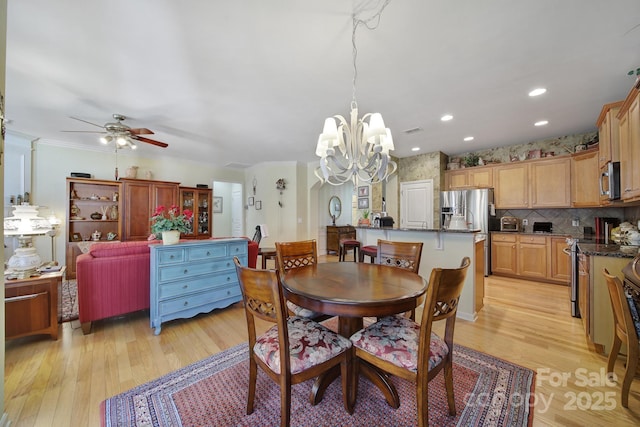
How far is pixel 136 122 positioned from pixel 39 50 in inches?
Answer: 61.4

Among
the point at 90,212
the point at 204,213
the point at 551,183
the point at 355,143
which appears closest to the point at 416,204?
the point at 551,183

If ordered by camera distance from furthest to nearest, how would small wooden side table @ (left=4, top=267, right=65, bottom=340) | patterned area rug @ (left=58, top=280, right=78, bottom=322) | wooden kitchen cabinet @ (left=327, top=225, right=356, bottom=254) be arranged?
1. wooden kitchen cabinet @ (left=327, top=225, right=356, bottom=254)
2. patterned area rug @ (left=58, top=280, right=78, bottom=322)
3. small wooden side table @ (left=4, top=267, right=65, bottom=340)

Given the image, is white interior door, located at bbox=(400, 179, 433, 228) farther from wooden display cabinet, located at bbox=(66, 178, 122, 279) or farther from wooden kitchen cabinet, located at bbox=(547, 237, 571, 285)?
wooden display cabinet, located at bbox=(66, 178, 122, 279)

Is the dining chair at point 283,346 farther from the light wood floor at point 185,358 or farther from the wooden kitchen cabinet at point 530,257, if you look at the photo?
the wooden kitchen cabinet at point 530,257

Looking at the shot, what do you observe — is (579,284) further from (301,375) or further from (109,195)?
(109,195)

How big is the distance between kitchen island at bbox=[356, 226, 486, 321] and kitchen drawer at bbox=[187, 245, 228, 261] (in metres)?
2.31

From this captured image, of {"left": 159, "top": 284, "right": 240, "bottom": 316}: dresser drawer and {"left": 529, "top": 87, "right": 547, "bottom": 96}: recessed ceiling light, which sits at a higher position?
{"left": 529, "top": 87, "right": 547, "bottom": 96}: recessed ceiling light

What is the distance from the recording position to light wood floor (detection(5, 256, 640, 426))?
1.50 m

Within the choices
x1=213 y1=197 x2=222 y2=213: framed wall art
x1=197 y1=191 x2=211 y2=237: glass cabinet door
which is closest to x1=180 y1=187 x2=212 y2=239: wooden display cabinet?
x1=197 y1=191 x2=211 y2=237: glass cabinet door

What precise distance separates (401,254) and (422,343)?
3.88 feet

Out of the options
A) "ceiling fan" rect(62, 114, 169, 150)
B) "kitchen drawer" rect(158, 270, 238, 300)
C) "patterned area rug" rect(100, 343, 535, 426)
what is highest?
"ceiling fan" rect(62, 114, 169, 150)

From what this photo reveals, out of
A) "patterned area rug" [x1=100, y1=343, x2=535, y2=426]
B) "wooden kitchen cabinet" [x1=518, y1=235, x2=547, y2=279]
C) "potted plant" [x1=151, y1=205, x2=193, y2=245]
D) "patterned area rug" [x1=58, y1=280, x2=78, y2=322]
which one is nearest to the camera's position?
"patterned area rug" [x1=100, y1=343, x2=535, y2=426]

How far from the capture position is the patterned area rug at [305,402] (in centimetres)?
143

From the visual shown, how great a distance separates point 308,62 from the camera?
2.14 m
